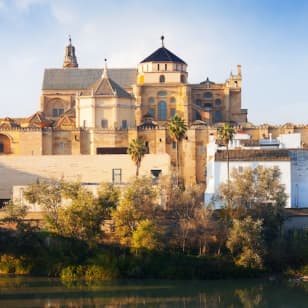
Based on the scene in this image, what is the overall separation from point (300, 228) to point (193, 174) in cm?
1671

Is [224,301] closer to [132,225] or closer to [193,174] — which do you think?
[132,225]

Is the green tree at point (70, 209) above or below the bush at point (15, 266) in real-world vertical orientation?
above

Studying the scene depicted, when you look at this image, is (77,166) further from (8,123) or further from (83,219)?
(83,219)

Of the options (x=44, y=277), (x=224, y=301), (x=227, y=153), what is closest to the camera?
(x=224, y=301)

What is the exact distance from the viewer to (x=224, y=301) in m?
41.1

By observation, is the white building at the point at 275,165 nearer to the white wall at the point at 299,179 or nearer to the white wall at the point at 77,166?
the white wall at the point at 299,179

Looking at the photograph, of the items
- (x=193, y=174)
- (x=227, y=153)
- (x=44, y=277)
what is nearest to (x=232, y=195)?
(x=227, y=153)

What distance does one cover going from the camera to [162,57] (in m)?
75.7

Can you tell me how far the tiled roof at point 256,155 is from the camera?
52.3 meters

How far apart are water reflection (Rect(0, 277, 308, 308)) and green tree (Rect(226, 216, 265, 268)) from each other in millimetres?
1214

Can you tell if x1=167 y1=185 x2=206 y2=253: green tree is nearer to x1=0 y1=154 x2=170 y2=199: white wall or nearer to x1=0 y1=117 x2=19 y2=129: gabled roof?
x1=0 y1=154 x2=170 y2=199: white wall

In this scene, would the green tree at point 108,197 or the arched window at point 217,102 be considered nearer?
the green tree at point 108,197

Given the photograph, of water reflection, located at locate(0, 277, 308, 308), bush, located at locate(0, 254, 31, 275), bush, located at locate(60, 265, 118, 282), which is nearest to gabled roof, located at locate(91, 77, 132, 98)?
bush, located at locate(0, 254, 31, 275)

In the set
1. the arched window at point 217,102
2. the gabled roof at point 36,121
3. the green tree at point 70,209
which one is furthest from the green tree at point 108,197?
the arched window at point 217,102
